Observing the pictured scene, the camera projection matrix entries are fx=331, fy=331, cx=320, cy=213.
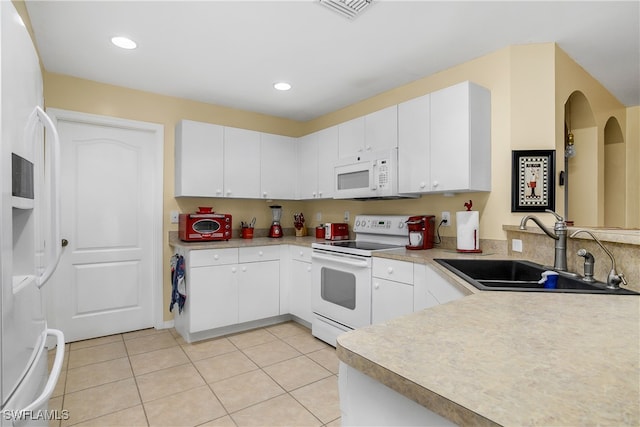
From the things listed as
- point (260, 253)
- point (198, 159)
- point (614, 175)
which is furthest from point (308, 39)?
point (614, 175)

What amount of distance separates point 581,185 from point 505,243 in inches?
50.8

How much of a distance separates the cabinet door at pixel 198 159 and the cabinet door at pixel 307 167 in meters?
0.96

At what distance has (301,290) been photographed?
3361mm

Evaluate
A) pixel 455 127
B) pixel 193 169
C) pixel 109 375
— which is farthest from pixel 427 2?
pixel 109 375

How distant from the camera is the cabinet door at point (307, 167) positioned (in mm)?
3762

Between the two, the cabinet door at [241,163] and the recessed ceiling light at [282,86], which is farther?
the cabinet door at [241,163]

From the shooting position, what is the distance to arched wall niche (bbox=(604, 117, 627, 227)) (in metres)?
3.42

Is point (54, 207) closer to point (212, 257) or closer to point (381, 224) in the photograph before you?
point (212, 257)

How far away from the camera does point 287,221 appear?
169 inches

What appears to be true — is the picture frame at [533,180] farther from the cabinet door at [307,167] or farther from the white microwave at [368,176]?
the cabinet door at [307,167]

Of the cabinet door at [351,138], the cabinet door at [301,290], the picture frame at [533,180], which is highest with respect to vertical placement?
the cabinet door at [351,138]

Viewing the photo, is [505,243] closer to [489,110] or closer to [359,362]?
[489,110]

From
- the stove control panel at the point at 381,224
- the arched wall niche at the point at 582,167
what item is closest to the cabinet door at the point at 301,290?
the stove control panel at the point at 381,224

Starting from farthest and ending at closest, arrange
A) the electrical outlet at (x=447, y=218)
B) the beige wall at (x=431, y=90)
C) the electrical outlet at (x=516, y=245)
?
the electrical outlet at (x=447, y=218) < the beige wall at (x=431, y=90) < the electrical outlet at (x=516, y=245)
